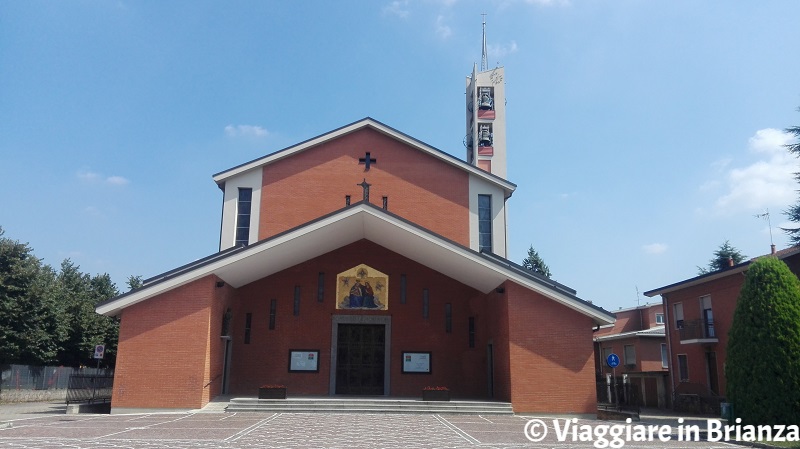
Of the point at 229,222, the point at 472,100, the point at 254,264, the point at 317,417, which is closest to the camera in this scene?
the point at 317,417

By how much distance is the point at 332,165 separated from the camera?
73.7 ft

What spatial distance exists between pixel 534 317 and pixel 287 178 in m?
10.6

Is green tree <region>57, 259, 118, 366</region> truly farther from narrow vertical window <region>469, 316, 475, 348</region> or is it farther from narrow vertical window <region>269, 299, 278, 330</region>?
narrow vertical window <region>469, 316, 475, 348</region>

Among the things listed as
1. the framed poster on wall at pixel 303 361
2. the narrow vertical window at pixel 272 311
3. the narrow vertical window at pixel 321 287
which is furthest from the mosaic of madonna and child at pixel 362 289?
the narrow vertical window at pixel 272 311

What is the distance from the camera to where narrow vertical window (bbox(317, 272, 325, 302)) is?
21.1 meters

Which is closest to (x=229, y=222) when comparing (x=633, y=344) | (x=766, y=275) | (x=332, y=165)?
(x=332, y=165)

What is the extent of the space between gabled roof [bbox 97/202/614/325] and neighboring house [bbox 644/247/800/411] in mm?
8564

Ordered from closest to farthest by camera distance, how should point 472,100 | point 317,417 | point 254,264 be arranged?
point 317,417, point 254,264, point 472,100

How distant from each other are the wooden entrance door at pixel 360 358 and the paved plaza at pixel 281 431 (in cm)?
439

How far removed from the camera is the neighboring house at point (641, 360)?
27.6m

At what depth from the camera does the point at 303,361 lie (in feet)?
67.8

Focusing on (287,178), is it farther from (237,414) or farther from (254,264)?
(237,414)

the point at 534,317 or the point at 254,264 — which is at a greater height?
the point at 254,264

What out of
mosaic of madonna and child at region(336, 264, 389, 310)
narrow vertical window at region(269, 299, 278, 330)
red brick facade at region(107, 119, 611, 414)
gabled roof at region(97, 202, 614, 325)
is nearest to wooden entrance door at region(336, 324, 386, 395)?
red brick facade at region(107, 119, 611, 414)
